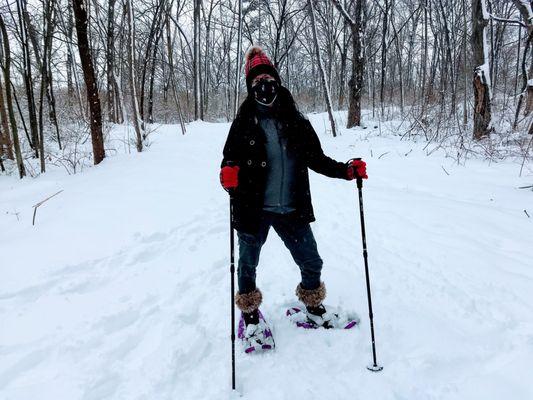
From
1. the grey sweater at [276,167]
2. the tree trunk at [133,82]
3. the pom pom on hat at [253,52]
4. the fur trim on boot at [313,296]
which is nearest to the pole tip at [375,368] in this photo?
the fur trim on boot at [313,296]

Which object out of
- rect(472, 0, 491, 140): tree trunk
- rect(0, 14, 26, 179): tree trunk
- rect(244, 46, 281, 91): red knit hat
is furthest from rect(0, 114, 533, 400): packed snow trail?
rect(472, 0, 491, 140): tree trunk

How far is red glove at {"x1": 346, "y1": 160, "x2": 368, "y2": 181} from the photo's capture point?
2445 millimetres

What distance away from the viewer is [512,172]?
5.86 metres

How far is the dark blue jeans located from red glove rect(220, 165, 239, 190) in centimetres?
34

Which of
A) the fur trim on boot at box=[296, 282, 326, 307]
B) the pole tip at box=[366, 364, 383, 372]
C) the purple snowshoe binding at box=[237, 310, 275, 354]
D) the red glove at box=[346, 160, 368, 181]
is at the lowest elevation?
the pole tip at box=[366, 364, 383, 372]

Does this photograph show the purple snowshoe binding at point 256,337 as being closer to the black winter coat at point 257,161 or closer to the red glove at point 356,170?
the black winter coat at point 257,161

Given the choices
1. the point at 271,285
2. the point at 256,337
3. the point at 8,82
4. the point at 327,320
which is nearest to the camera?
the point at 256,337

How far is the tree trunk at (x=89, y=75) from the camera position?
7.49 meters

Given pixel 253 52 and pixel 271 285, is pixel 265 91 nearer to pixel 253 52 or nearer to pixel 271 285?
pixel 253 52

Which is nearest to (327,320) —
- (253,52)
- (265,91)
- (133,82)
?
(265,91)

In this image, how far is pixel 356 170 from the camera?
2.46m

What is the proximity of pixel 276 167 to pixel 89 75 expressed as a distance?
23.4ft

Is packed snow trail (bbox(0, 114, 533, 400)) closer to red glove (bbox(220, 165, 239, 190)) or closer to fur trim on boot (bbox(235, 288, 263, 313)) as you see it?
fur trim on boot (bbox(235, 288, 263, 313))

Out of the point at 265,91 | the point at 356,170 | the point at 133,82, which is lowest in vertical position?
the point at 356,170
